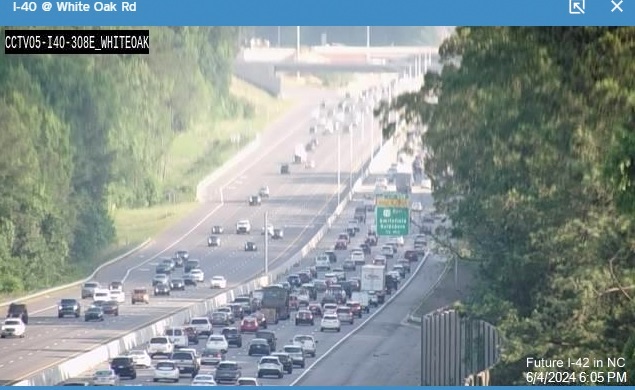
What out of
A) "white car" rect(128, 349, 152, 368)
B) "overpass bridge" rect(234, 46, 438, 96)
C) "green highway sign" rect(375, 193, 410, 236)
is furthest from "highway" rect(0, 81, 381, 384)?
"green highway sign" rect(375, 193, 410, 236)

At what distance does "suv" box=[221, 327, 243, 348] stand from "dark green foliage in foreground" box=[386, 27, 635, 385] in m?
2.52

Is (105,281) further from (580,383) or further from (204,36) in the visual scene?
(580,383)

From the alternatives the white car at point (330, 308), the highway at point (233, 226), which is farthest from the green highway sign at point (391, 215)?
the white car at point (330, 308)

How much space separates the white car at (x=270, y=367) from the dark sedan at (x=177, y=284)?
2178 millimetres

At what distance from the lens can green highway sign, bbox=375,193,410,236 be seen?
18.0 metres

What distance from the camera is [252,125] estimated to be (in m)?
19.4

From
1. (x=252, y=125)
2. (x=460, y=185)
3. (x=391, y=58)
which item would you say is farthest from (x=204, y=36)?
(x=460, y=185)

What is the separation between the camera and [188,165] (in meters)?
19.6

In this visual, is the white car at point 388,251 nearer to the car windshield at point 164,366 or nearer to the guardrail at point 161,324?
the guardrail at point 161,324

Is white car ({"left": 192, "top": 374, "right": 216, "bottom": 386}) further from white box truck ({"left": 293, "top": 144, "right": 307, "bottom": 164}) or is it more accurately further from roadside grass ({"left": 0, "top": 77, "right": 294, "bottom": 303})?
white box truck ({"left": 293, "top": 144, "right": 307, "bottom": 164})

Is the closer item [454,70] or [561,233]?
[454,70]

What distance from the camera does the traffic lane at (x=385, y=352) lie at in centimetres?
1708

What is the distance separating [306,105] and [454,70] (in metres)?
2.88
